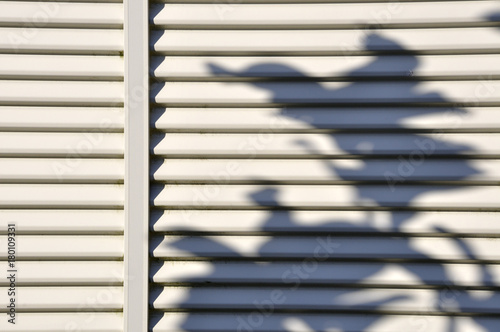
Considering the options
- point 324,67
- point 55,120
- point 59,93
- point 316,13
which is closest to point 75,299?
point 55,120

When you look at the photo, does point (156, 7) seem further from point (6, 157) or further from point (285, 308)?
point (285, 308)

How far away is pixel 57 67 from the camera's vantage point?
8.45ft

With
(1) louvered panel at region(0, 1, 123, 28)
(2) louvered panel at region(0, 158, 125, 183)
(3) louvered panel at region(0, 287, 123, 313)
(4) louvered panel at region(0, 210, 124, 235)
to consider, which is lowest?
(3) louvered panel at region(0, 287, 123, 313)

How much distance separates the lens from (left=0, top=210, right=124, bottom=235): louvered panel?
8.40 ft

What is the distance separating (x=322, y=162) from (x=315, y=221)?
Answer: 40 centimetres

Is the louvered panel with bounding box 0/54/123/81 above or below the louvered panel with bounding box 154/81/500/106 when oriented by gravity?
above

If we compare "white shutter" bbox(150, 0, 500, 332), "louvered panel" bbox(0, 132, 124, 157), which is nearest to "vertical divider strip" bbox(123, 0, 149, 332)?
"white shutter" bbox(150, 0, 500, 332)

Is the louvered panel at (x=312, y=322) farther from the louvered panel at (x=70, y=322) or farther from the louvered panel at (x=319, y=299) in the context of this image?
the louvered panel at (x=70, y=322)

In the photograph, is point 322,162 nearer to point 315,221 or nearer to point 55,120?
point 315,221

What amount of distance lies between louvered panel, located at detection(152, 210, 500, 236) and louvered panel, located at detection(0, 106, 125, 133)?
0.70m

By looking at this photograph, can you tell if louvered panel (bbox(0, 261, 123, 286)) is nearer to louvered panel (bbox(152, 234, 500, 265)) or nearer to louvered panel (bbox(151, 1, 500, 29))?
louvered panel (bbox(152, 234, 500, 265))

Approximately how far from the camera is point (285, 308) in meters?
2.56

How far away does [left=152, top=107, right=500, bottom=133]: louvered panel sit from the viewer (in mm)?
2533

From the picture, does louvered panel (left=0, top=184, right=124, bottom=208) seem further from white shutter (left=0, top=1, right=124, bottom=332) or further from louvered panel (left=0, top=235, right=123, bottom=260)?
louvered panel (left=0, top=235, right=123, bottom=260)
